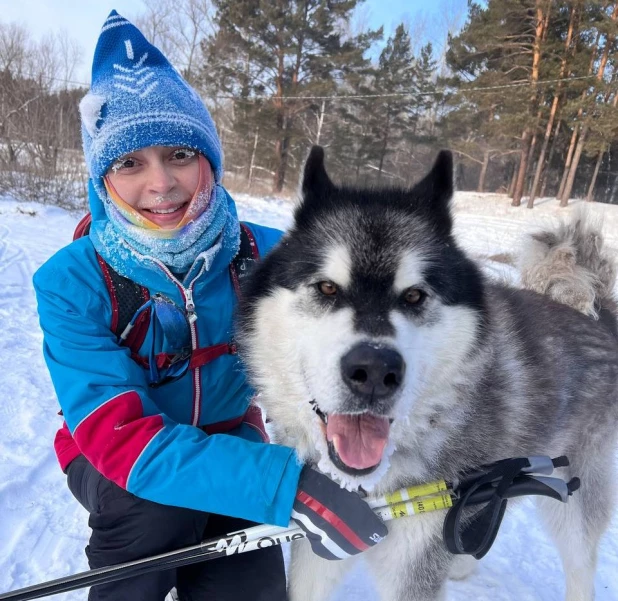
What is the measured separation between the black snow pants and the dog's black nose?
865mm

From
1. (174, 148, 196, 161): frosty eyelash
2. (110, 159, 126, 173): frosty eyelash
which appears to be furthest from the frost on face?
(174, 148, 196, 161): frosty eyelash

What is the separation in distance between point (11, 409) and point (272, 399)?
2.15 metres

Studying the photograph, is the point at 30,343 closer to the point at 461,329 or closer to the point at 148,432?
the point at 148,432

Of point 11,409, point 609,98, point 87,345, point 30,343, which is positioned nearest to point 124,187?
point 87,345

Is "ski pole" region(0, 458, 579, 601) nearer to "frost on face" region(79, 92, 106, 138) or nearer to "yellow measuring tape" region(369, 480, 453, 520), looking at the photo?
"yellow measuring tape" region(369, 480, 453, 520)

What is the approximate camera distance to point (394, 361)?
1221 mm

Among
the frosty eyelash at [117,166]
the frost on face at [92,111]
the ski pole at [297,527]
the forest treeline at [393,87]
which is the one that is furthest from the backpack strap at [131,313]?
the forest treeline at [393,87]

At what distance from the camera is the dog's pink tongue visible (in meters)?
1.38

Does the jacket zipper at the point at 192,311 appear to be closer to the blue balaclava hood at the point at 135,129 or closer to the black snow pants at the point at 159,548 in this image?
the blue balaclava hood at the point at 135,129

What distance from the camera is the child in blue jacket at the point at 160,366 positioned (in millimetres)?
1460

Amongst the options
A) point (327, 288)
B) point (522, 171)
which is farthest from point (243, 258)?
point (522, 171)

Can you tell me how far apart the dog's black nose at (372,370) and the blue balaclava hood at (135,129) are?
2.54ft

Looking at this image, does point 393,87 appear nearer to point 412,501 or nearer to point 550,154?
point 550,154

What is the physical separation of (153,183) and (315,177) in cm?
57
